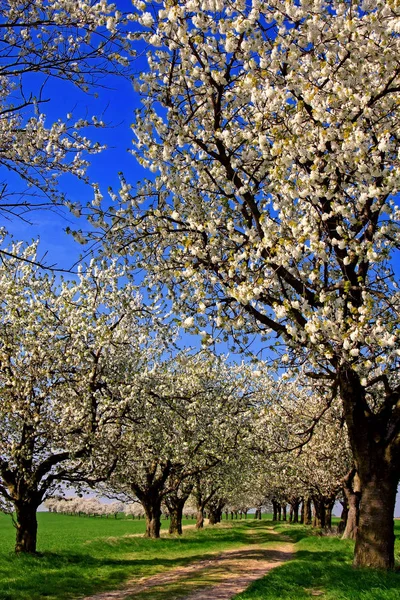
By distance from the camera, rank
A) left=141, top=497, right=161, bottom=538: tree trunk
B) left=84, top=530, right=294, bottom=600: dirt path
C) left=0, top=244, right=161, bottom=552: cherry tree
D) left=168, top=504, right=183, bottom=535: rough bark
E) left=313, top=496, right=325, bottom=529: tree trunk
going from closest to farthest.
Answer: left=84, top=530, right=294, bottom=600: dirt path < left=0, top=244, right=161, bottom=552: cherry tree < left=141, top=497, right=161, bottom=538: tree trunk < left=168, top=504, right=183, bottom=535: rough bark < left=313, top=496, right=325, bottom=529: tree trunk

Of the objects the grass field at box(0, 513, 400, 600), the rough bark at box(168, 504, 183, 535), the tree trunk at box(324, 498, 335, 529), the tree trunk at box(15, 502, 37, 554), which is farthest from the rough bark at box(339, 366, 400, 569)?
the tree trunk at box(324, 498, 335, 529)

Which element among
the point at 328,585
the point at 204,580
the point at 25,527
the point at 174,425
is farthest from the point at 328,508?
the point at 328,585

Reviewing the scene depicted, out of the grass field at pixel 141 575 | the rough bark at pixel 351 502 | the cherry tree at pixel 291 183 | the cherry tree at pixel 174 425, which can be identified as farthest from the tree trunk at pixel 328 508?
the cherry tree at pixel 291 183

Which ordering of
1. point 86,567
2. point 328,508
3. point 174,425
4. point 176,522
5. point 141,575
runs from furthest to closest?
1. point 328,508
2. point 176,522
3. point 174,425
4. point 86,567
5. point 141,575

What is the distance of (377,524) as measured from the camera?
1170 centimetres

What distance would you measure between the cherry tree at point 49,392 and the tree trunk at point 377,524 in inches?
338

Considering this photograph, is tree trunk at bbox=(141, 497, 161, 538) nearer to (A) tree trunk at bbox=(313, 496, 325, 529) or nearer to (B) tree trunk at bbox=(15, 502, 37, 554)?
(B) tree trunk at bbox=(15, 502, 37, 554)

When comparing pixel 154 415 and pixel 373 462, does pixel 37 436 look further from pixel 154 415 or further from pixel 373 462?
pixel 373 462

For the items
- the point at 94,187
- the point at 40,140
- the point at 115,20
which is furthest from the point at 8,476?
the point at 115,20

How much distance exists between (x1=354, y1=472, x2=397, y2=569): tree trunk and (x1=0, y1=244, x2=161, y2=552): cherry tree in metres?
8.59

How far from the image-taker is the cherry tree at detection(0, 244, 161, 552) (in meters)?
17.0

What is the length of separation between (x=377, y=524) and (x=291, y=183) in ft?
26.7

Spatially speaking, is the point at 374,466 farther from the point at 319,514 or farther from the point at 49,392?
the point at 319,514

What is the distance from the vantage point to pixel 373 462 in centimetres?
1200
